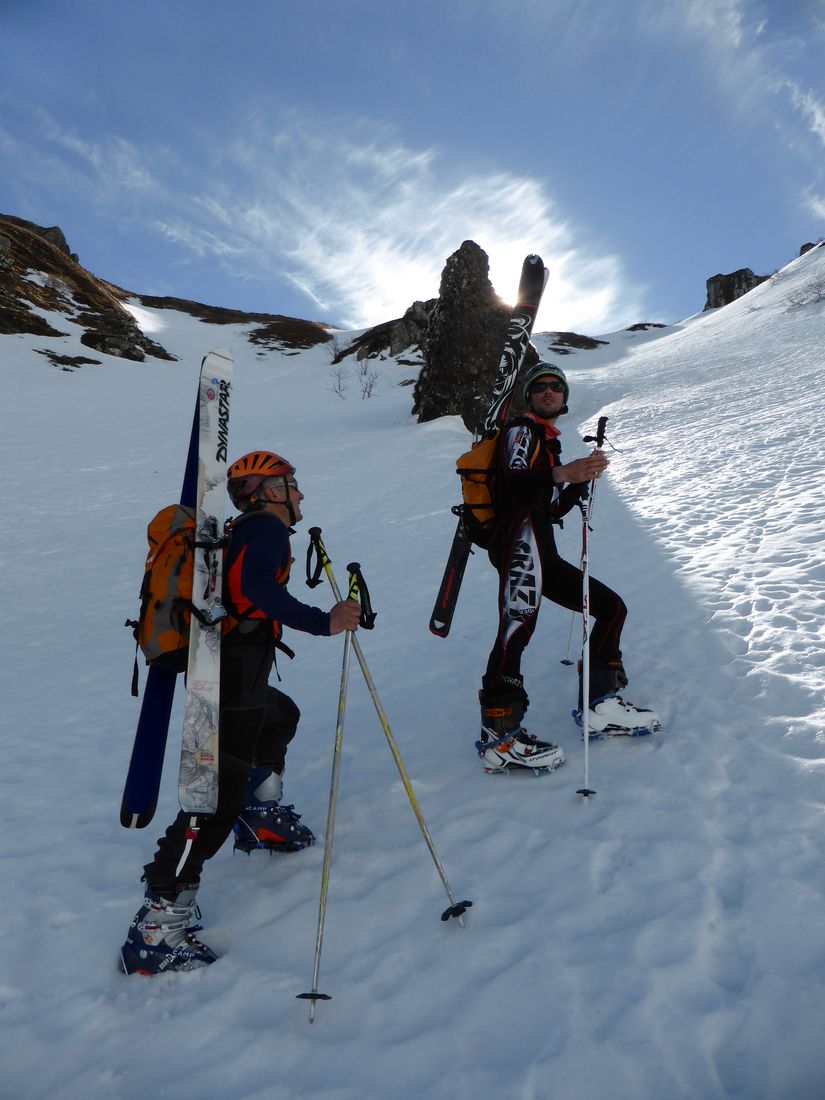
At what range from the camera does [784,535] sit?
6512 millimetres

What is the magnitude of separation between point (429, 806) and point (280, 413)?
2837 centimetres

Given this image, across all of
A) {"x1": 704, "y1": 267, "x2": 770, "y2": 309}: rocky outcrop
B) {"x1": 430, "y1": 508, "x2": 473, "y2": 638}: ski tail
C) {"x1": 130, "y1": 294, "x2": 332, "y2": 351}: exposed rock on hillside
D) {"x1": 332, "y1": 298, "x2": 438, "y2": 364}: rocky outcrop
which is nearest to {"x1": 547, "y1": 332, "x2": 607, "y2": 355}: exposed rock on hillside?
{"x1": 332, "y1": 298, "x2": 438, "y2": 364}: rocky outcrop

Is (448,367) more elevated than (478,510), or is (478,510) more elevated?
(448,367)

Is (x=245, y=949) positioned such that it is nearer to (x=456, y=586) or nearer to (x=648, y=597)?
(x=456, y=586)

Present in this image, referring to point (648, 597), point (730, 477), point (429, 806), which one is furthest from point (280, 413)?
point (429, 806)

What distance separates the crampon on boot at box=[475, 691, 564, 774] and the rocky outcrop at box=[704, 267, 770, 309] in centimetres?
7070

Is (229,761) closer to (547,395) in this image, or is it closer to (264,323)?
(547,395)

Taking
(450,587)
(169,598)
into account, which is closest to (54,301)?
(450,587)

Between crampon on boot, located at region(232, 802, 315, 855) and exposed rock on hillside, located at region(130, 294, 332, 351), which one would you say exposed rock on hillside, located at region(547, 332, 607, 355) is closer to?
exposed rock on hillside, located at region(130, 294, 332, 351)

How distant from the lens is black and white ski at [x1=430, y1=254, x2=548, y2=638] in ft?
14.6

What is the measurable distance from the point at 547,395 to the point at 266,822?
10.6ft

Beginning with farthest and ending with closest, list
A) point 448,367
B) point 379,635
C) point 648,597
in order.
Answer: point 448,367
point 379,635
point 648,597

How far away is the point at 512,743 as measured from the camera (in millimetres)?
3977

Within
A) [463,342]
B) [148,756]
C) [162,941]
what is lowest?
[162,941]
